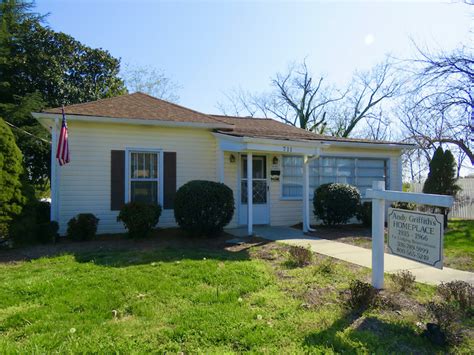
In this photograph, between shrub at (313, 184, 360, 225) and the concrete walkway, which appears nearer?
the concrete walkway

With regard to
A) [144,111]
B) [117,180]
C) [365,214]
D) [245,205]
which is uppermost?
[144,111]

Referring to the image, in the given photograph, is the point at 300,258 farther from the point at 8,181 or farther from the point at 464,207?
the point at 464,207

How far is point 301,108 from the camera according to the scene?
118 feet

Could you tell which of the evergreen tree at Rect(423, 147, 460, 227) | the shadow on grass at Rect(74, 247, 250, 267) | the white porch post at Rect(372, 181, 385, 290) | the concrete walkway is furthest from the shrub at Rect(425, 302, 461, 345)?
the evergreen tree at Rect(423, 147, 460, 227)

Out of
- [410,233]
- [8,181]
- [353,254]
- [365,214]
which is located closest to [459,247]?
[353,254]

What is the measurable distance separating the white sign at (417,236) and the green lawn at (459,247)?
282 centimetres

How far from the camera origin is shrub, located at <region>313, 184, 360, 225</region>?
1103 cm

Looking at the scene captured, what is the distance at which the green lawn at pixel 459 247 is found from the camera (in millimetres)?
6891

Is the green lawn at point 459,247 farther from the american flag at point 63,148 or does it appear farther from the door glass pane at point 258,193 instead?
the american flag at point 63,148

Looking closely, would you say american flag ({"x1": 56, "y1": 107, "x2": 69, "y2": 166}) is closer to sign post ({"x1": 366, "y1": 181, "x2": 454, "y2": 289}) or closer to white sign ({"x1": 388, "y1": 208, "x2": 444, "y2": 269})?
sign post ({"x1": 366, "y1": 181, "x2": 454, "y2": 289})

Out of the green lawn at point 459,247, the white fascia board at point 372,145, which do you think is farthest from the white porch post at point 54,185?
the green lawn at point 459,247

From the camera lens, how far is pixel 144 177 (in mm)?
10398

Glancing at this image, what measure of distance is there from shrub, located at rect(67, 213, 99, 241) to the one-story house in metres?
0.76

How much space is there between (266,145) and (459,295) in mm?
6088
